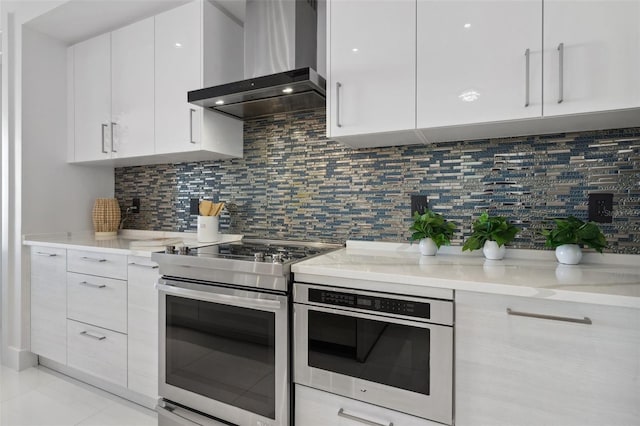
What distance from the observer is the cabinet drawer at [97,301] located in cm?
203

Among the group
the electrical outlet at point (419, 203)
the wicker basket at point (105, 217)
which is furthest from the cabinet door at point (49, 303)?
the electrical outlet at point (419, 203)

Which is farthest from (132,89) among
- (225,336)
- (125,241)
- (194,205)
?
(225,336)

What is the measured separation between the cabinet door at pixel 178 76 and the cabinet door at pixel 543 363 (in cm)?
180

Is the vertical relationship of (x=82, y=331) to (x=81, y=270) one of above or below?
below

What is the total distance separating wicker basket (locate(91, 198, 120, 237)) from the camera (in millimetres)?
2744

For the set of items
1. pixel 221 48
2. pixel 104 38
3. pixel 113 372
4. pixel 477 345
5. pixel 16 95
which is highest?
pixel 104 38

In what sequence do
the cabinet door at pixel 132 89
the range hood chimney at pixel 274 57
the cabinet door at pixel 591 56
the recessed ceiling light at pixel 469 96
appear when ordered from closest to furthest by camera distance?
the cabinet door at pixel 591 56 → the recessed ceiling light at pixel 469 96 → the range hood chimney at pixel 274 57 → the cabinet door at pixel 132 89

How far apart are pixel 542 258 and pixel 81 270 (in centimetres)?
260

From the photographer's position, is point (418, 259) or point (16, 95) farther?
point (16, 95)

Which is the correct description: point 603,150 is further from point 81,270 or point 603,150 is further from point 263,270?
point 81,270

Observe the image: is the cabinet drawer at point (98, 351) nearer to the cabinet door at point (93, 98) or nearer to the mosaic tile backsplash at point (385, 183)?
the mosaic tile backsplash at point (385, 183)

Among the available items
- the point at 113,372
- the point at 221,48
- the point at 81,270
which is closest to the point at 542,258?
the point at 221,48

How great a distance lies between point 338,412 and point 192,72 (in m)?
1.99

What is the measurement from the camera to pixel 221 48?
2217mm
